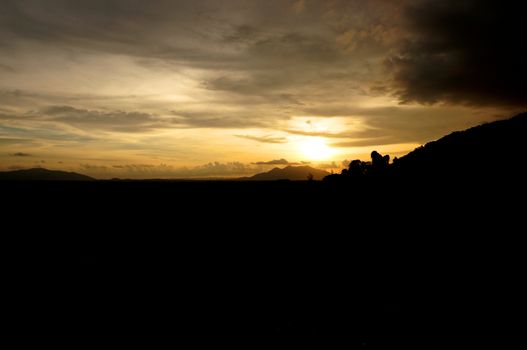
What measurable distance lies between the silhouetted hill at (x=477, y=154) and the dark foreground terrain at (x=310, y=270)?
0.12 m

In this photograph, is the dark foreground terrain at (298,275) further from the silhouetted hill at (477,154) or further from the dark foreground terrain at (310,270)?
the silhouetted hill at (477,154)

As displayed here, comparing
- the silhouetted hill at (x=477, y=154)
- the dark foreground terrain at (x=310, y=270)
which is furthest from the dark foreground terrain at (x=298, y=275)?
the silhouetted hill at (x=477, y=154)

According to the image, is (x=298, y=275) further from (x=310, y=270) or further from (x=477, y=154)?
(x=477, y=154)

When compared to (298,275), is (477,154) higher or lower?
higher

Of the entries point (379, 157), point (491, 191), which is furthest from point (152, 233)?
point (379, 157)

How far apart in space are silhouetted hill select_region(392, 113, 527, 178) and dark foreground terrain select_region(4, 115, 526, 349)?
12 centimetres

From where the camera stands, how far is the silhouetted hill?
19391mm

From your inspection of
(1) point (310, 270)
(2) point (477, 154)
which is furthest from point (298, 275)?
(2) point (477, 154)

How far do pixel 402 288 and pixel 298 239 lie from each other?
7.03 metres

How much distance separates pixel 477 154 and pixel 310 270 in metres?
14.2

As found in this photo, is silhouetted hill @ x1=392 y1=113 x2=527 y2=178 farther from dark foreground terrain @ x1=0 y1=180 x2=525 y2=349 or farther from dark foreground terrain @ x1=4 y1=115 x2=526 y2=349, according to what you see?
dark foreground terrain @ x1=0 y1=180 x2=525 y2=349

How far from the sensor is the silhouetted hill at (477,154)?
63.6 feet

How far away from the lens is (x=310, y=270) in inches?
575

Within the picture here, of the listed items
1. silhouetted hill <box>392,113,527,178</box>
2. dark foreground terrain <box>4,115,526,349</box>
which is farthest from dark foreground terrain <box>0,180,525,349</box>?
silhouetted hill <box>392,113,527,178</box>
